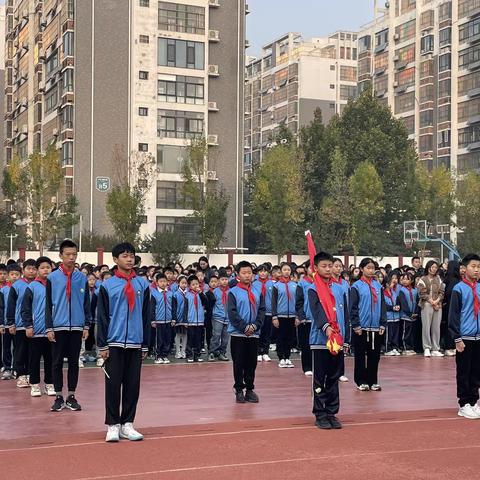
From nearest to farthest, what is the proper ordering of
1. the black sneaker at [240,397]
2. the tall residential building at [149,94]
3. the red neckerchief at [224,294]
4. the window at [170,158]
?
1. the black sneaker at [240,397]
2. the red neckerchief at [224,294]
3. the tall residential building at [149,94]
4. the window at [170,158]

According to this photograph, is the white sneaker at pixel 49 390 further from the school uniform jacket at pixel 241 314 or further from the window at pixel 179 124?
the window at pixel 179 124

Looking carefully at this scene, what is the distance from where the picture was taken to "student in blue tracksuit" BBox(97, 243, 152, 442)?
870 cm

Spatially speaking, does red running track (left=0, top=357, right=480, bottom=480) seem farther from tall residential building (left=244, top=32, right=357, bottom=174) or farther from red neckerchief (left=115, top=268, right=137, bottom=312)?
tall residential building (left=244, top=32, right=357, bottom=174)

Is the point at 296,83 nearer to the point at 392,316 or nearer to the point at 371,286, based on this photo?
the point at 392,316

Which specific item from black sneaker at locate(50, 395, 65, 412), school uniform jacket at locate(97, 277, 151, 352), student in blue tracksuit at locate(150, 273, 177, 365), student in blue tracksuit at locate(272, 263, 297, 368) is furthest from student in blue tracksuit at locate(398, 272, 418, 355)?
school uniform jacket at locate(97, 277, 151, 352)

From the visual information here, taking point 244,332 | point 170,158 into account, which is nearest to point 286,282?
point 244,332

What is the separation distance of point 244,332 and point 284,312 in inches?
202

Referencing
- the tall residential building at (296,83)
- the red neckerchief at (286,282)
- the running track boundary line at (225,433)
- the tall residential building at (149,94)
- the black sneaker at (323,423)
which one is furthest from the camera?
the tall residential building at (296,83)

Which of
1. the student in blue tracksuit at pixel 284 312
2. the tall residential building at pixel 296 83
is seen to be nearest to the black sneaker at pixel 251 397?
the student in blue tracksuit at pixel 284 312

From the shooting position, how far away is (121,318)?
886 cm

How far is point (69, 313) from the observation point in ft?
36.1

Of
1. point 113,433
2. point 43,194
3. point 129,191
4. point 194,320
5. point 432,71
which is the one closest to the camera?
point 113,433

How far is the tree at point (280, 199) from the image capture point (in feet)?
161

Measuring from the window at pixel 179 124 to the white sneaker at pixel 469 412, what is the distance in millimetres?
42790
